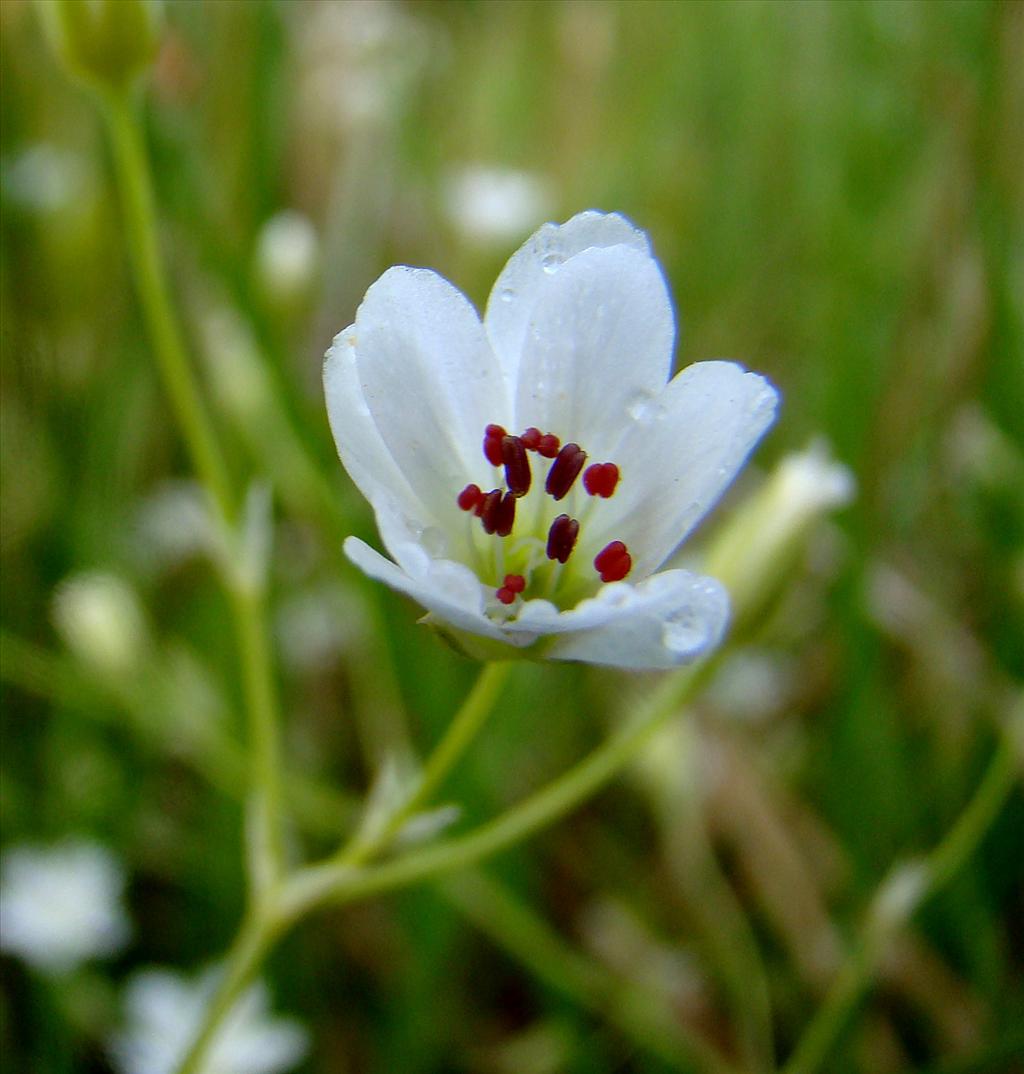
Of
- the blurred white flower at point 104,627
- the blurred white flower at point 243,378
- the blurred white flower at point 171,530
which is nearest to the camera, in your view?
the blurred white flower at point 104,627

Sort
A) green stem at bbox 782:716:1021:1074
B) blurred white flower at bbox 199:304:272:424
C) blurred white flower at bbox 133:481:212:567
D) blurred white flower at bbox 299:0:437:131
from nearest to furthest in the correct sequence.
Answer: green stem at bbox 782:716:1021:1074
blurred white flower at bbox 199:304:272:424
blurred white flower at bbox 133:481:212:567
blurred white flower at bbox 299:0:437:131

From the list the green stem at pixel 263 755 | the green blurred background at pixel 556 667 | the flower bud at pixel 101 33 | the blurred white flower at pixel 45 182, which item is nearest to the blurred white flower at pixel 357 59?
the green blurred background at pixel 556 667

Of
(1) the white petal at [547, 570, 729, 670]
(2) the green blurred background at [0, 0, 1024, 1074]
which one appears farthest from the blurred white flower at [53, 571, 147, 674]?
(1) the white petal at [547, 570, 729, 670]

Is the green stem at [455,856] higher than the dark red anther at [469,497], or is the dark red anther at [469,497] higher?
the dark red anther at [469,497]

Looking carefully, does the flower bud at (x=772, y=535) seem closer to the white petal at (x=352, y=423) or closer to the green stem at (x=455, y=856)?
the green stem at (x=455, y=856)

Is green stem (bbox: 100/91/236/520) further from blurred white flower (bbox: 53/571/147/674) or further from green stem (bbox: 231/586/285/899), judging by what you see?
blurred white flower (bbox: 53/571/147/674)

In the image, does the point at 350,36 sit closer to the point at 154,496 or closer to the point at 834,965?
the point at 154,496

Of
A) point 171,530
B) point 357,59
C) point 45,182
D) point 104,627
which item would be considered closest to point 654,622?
point 104,627

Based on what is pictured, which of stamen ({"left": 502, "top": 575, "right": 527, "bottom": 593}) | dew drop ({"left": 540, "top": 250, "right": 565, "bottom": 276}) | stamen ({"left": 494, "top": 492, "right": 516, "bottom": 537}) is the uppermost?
dew drop ({"left": 540, "top": 250, "right": 565, "bottom": 276})

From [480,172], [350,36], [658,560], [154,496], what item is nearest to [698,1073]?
[658,560]
